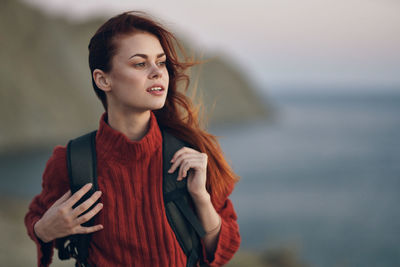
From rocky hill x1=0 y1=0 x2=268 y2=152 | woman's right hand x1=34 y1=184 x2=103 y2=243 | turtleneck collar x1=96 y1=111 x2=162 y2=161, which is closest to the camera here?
woman's right hand x1=34 y1=184 x2=103 y2=243

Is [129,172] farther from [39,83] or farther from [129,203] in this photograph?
[39,83]

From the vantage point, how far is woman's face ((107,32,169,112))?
5.93ft

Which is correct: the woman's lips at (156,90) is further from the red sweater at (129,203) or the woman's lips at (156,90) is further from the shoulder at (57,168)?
the shoulder at (57,168)

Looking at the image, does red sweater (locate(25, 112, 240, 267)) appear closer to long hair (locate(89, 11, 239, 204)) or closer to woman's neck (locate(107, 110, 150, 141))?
woman's neck (locate(107, 110, 150, 141))

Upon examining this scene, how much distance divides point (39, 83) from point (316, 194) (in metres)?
21.8

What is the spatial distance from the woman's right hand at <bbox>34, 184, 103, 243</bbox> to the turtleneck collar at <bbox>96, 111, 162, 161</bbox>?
0.22 meters

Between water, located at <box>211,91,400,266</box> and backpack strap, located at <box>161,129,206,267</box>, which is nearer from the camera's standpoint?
backpack strap, located at <box>161,129,206,267</box>

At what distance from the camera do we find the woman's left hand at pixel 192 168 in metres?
1.84

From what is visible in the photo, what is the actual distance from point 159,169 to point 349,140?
144ft

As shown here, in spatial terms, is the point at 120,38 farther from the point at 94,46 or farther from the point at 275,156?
the point at 275,156

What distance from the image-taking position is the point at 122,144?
1897 mm

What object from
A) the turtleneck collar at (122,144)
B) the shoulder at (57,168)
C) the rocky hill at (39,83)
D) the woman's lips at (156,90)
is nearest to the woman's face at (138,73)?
the woman's lips at (156,90)

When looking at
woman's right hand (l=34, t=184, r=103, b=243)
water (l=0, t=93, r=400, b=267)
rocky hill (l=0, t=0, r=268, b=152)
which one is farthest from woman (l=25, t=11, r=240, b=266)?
rocky hill (l=0, t=0, r=268, b=152)

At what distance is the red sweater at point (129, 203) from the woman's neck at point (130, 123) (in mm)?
58
